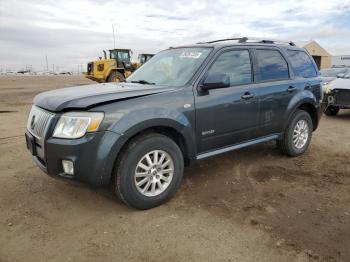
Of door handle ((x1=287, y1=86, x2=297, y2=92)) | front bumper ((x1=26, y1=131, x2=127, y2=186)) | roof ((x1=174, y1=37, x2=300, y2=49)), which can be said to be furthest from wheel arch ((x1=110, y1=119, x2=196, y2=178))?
door handle ((x1=287, y1=86, x2=297, y2=92))

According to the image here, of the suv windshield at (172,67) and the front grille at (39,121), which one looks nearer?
the front grille at (39,121)

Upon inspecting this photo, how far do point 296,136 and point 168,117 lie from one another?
113 inches

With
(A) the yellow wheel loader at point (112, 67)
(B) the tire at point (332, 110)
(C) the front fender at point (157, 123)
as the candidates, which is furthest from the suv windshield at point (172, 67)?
(A) the yellow wheel loader at point (112, 67)

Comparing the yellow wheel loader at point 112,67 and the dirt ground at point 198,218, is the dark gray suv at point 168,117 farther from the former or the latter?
the yellow wheel loader at point 112,67

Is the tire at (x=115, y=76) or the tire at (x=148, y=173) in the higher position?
the tire at (x=115, y=76)

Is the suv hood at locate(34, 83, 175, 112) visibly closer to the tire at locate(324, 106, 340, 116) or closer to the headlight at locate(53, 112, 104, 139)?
the headlight at locate(53, 112, 104, 139)

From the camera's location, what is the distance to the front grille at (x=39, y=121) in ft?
12.0

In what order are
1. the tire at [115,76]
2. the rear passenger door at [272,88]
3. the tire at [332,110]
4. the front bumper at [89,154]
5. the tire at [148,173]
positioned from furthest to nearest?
1. the tire at [115,76]
2. the tire at [332,110]
3. the rear passenger door at [272,88]
4. the tire at [148,173]
5. the front bumper at [89,154]

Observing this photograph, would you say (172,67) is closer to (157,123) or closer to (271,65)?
(157,123)

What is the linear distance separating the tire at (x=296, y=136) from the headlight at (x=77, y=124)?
10.9ft

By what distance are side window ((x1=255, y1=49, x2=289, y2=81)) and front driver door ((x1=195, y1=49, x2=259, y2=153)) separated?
0.82ft

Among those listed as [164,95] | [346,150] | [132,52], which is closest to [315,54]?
[132,52]

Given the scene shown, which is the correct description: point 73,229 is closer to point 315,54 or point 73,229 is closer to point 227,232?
point 227,232

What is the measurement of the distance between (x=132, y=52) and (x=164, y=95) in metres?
21.5
